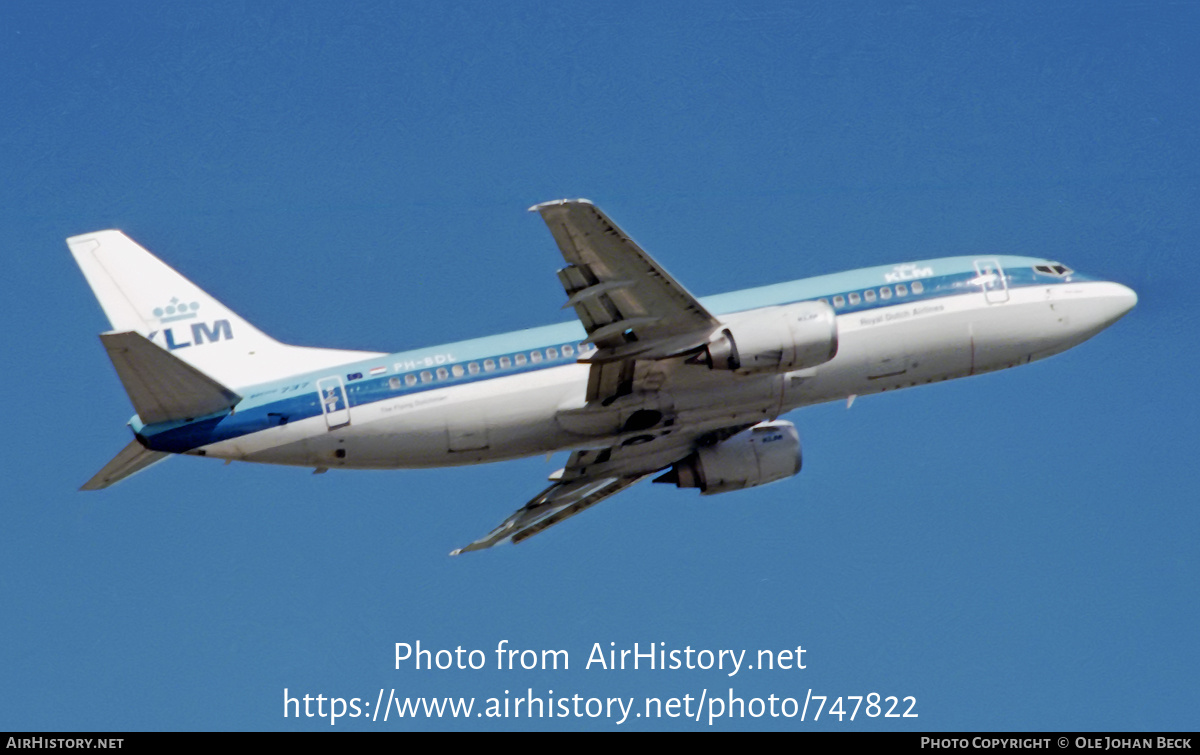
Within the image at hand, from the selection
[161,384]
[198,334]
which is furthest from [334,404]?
[198,334]

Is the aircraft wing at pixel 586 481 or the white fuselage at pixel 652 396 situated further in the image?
the aircraft wing at pixel 586 481

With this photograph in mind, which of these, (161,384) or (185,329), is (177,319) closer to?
(185,329)

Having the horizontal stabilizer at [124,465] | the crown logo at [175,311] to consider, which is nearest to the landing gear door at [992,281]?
the crown logo at [175,311]

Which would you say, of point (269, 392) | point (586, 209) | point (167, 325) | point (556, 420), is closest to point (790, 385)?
point (556, 420)

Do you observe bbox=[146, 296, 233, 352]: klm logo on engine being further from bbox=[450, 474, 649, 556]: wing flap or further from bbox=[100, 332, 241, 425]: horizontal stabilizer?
bbox=[450, 474, 649, 556]: wing flap

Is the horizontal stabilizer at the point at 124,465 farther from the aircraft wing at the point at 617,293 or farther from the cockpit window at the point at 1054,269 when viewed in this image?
the cockpit window at the point at 1054,269

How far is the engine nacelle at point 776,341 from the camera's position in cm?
4191

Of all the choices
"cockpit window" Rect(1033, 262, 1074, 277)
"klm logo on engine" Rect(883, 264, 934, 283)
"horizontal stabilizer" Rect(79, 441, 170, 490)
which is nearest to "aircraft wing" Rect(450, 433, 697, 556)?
"klm logo on engine" Rect(883, 264, 934, 283)

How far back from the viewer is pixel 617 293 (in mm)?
41156

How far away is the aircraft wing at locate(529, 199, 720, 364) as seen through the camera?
127ft

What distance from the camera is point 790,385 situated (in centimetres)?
4419

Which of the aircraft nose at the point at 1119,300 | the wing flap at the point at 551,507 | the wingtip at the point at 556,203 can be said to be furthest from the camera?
the wing flap at the point at 551,507

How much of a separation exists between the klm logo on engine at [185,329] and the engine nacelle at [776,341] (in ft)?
44.8

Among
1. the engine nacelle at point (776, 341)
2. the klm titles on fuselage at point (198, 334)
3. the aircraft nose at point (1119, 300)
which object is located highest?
the aircraft nose at point (1119, 300)
